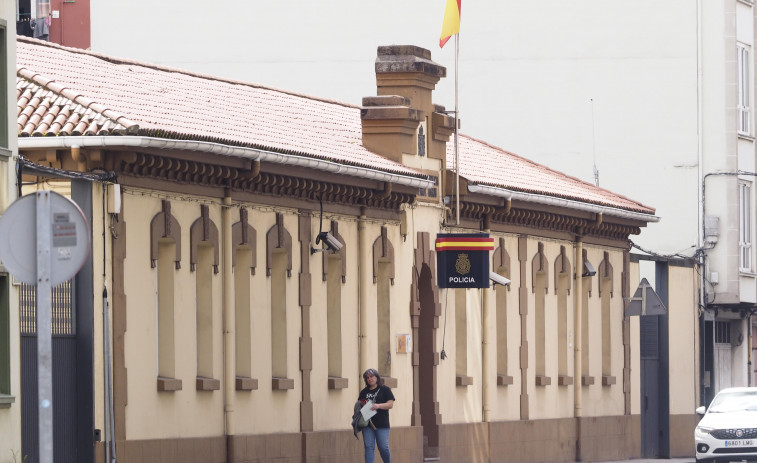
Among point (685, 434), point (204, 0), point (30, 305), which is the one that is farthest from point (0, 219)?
point (204, 0)

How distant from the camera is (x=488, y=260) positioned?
32812 millimetres

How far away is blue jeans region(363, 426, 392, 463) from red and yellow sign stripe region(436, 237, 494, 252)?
5598 mm

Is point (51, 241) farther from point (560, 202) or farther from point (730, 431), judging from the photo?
point (560, 202)

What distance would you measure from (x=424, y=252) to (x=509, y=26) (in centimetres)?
1717

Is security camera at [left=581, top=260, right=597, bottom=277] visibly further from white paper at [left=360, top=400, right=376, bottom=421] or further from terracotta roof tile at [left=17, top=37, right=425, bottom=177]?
white paper at [left=360, top=400, right=376, bottom=421]

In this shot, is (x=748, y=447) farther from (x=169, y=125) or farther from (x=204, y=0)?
(x=204, y=0)

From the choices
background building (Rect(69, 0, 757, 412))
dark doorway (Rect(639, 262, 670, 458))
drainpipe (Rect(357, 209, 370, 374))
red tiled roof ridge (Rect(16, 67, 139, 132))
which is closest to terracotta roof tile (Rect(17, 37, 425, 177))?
red tiled roof ridge (Rect(16, 67, 139, 132))

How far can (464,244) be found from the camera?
33000mm

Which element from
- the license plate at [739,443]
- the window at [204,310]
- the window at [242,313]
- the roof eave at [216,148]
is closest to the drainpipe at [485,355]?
the license plate at [739,443]

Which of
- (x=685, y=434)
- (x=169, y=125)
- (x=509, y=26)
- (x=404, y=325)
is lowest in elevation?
(x=685, y=434)

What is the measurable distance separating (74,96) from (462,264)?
34.5 feet

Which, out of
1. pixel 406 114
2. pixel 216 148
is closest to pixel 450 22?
pixel 406 114

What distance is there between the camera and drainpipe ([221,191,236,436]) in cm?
2648

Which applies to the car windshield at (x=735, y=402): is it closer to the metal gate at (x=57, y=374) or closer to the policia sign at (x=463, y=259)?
the policia sign at (x=463, y=259)
